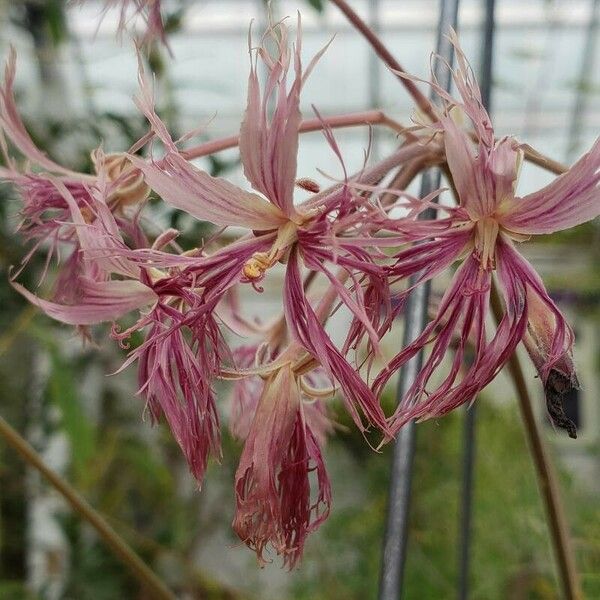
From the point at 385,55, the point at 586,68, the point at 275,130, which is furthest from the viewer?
the point at 586,68

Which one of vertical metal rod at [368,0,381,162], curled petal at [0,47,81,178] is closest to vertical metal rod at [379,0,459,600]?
curled petal at [0,47,81,178]

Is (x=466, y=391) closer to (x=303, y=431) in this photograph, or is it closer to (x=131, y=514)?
(x=303, y=431)

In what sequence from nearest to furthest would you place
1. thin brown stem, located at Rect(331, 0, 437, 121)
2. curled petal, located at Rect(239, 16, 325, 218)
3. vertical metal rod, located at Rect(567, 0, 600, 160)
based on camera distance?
curled petal, located at Rect(239, 16, 325, 218), thin brown stem, located at Rect(331, 0, 437, 121), vertical metal rod, located at Rect(567, 0, 600, 160)

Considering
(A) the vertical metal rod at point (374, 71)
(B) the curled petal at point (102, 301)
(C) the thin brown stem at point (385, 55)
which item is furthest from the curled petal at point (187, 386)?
(A) the vertical metal rod at point (374, 71)

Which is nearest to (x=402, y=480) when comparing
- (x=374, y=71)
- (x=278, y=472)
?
(x=278, y=472)

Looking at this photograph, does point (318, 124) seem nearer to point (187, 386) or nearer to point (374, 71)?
point (187, 386)

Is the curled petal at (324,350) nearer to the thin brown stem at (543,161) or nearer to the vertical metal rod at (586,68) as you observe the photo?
the thin brown stem at (543,161)

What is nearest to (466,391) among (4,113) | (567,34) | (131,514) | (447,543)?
(4,113)

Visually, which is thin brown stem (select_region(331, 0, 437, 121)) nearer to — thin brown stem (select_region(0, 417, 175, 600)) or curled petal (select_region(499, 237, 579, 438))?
curled petal (select_region(499, 237, 579, 438))
